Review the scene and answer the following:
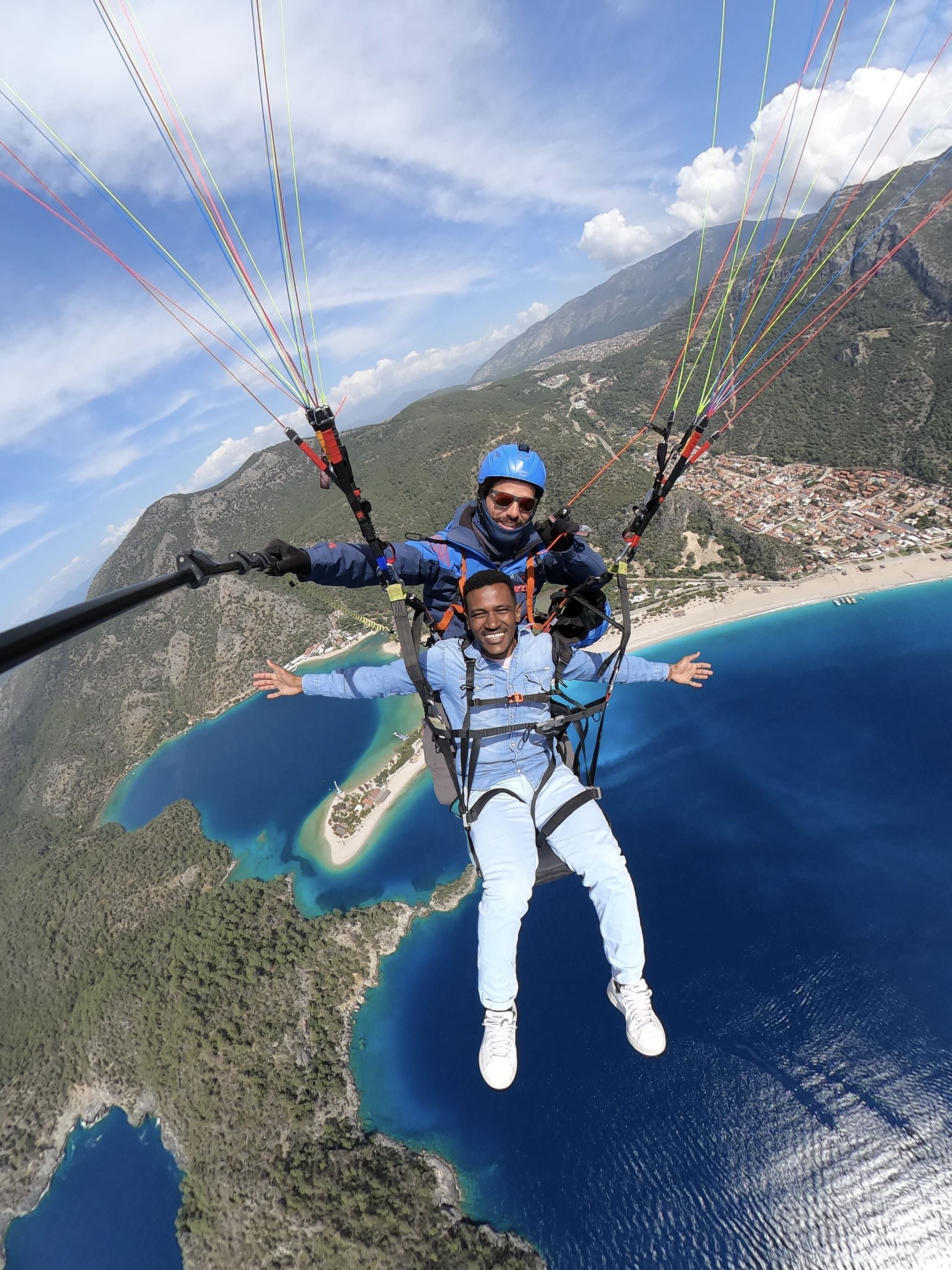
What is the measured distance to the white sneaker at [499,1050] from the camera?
3789 mm

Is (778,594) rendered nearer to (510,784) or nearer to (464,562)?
(464,562)

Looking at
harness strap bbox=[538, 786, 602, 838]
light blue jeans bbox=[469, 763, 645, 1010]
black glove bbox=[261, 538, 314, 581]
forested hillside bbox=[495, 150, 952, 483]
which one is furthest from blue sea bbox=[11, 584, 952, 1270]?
forested hillside bbox=[495, 150, 952, 483]

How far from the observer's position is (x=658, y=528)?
4788 centimetres

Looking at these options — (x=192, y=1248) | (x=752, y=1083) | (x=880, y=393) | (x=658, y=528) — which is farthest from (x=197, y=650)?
(x=880, y=393)

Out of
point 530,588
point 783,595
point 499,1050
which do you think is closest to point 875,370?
point 783,595

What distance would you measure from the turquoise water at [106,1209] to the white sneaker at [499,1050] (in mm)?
25841

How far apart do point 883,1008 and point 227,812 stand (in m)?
36.0

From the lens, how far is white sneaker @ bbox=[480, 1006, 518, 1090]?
3789mm

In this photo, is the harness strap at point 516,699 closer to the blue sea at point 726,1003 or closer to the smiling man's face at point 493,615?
the smiling man's face at point 493,615

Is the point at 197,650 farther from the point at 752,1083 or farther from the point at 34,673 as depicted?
the point at 752,1083

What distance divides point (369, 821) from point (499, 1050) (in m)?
27.6

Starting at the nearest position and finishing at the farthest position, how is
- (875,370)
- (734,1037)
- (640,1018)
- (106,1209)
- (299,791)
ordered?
(640,1018)
(734,1037)
(106,1209)
(299,791)
(875,370)

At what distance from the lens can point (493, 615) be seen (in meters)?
4.13

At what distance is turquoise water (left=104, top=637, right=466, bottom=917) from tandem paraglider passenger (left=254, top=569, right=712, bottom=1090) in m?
23.3
